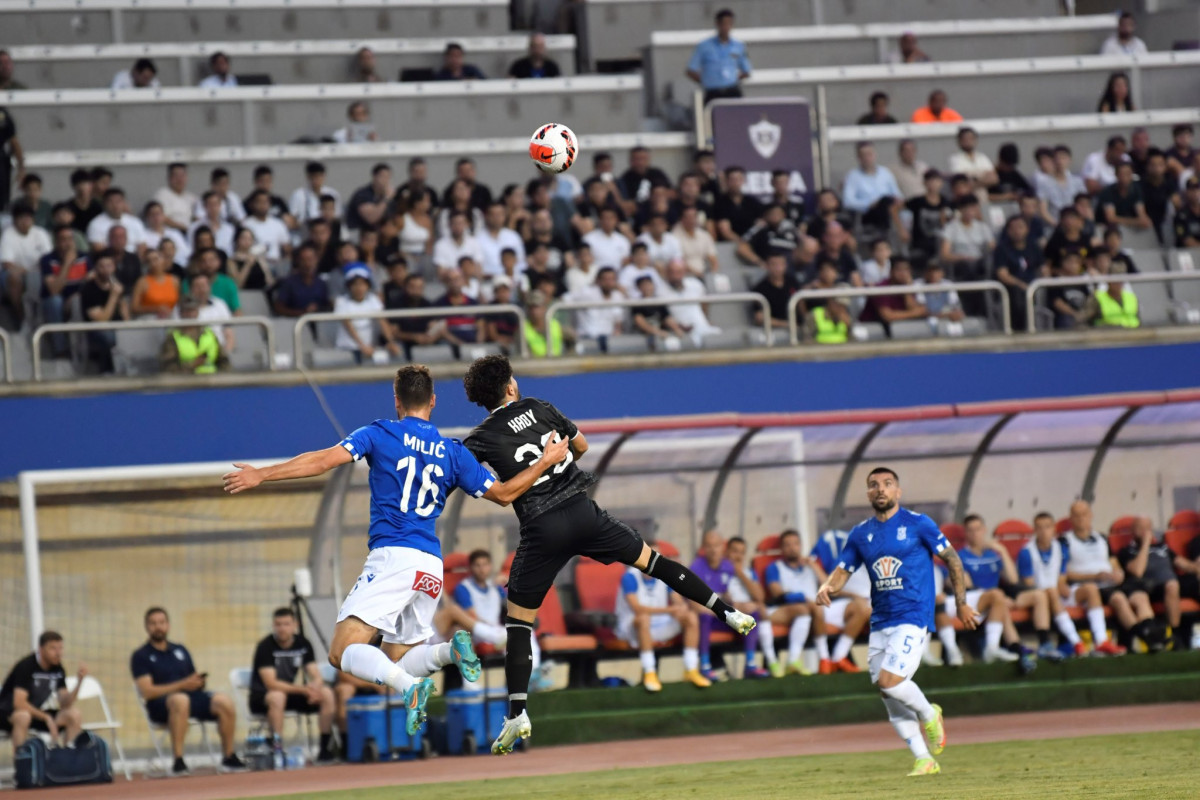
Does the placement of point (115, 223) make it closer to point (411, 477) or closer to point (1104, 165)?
point (411, 477)

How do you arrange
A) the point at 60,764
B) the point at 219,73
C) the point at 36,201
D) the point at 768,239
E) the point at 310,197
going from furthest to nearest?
the point at 219,73 → the point at 768,239 → the point at 310,197 → the point at 36,201 → the point at 60,764

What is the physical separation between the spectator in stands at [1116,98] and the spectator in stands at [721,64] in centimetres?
494

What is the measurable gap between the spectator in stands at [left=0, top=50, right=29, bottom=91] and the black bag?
853 centimetres

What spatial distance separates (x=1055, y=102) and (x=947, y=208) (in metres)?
4.42

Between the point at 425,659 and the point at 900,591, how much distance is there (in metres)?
3.46

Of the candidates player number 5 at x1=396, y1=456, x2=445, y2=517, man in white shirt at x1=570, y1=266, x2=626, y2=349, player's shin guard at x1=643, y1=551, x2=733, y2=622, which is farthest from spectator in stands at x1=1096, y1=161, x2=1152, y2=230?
player number 5 at x1=396, y1=456, x2=445, y2=517

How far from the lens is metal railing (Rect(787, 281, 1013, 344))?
1753 centimetres

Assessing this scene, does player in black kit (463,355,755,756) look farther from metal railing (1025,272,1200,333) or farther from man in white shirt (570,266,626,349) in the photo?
metal railing (1025,272,1200,333)

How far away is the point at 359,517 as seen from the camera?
590 inches

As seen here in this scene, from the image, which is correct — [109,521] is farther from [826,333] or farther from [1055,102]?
[1055,102]

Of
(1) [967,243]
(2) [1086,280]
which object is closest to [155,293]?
(1) [967,243]

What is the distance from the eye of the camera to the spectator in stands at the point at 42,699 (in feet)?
46.5

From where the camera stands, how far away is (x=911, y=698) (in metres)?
10.6

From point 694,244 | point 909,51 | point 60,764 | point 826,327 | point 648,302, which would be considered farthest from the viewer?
point 909,51
